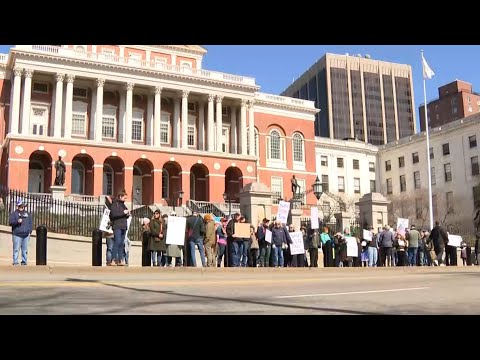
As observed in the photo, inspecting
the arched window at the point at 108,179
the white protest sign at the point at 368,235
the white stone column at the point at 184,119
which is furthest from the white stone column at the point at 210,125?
the white protest sign at the point at 368,235

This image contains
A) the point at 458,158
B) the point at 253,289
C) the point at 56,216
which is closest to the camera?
the point at 253,289

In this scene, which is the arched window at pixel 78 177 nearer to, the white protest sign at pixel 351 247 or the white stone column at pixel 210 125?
the white stone column at pixel 210 125

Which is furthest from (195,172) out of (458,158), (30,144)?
(458,158)

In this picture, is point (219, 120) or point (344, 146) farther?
point (344, 146)

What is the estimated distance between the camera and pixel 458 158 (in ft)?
221

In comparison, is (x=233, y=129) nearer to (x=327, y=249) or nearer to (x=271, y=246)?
(x=327, y=249)

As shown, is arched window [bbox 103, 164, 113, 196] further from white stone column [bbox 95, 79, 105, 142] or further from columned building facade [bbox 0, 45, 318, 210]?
white stone column [bbox 95, 79, 105, 142]

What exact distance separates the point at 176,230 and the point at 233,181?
134 ft

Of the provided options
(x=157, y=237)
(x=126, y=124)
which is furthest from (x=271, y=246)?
(x=126, y=124)

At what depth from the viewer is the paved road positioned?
27.5 feet

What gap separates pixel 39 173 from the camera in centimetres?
5194

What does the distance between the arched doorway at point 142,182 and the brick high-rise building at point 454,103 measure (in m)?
69.5
